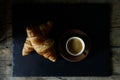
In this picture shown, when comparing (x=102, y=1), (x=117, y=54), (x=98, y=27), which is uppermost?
(x=102, y=1)

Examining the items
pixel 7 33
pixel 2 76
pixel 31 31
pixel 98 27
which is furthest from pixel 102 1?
pixel 2 76

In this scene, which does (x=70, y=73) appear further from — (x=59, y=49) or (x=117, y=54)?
(x=117, y=54)

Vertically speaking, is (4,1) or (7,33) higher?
(4,1)

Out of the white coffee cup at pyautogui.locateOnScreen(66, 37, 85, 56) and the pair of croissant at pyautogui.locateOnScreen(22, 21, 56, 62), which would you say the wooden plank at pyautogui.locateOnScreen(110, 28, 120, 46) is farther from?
the pair of croissant at pyautogui.locateOnScreen(22, 21, 56, 62)

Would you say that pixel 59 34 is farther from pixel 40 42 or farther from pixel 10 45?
pixel 10 45

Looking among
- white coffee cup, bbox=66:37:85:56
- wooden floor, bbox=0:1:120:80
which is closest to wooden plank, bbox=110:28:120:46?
wooden floor, bbox=0:1:120:80

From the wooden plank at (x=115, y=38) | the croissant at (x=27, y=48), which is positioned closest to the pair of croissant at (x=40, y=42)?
the croissant at (x=27, y=48)
